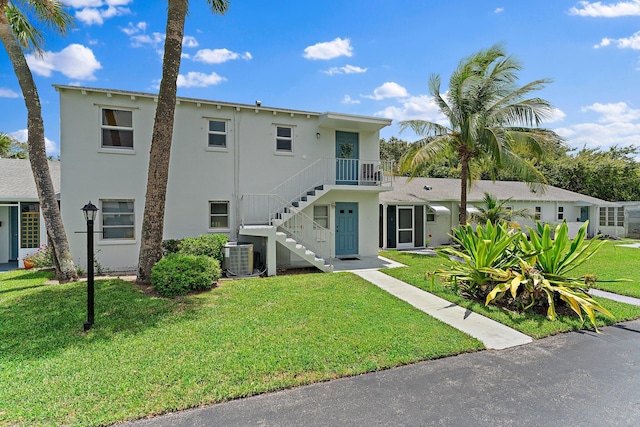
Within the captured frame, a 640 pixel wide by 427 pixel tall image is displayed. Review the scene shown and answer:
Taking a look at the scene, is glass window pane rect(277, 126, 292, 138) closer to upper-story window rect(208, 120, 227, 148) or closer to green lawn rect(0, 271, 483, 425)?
upper-story window rect(208, 120, 227, 148)

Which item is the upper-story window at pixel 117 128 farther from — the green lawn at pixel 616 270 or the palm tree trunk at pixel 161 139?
the green lawn at pixel 616 270

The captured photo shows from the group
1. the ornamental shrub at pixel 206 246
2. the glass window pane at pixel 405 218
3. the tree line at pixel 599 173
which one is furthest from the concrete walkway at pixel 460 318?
the tree line at pixel 599 173

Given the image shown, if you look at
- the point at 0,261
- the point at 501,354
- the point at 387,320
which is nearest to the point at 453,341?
the point at 501,354

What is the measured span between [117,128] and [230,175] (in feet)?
14.2

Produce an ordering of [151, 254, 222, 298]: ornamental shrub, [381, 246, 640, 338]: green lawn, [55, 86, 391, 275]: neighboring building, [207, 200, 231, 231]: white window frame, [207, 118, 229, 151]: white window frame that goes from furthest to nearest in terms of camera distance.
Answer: [207, 200, 231, 231]: white window frame
[207, 118, 229, 151]: white window frame
[55, 86, 391, 275]: neighboring building
[151, 254, 222, 298]: ornamental shrub
[381, 246, 640, 338]: green lawn

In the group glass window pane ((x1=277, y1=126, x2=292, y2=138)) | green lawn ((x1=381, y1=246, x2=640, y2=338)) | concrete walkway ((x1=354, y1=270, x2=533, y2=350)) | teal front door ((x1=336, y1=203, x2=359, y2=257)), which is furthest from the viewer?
teal front door ((x1=336, y1=203, x2=359, y2=257))

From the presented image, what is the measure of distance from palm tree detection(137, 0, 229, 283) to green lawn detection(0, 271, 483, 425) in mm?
1348

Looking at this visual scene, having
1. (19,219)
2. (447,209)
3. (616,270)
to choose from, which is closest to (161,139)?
(19,219)

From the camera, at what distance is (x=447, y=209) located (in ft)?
61.0

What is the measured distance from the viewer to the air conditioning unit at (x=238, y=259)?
1099 centimetres

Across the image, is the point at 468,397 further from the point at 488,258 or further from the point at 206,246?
the point at 206,246

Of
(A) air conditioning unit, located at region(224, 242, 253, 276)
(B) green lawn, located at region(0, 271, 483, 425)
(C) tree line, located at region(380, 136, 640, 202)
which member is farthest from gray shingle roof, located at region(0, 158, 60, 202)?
(C) tree line, located at region(380, 136, 640, 202)

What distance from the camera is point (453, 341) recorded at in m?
5.61

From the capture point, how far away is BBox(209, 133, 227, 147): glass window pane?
12656 mm
